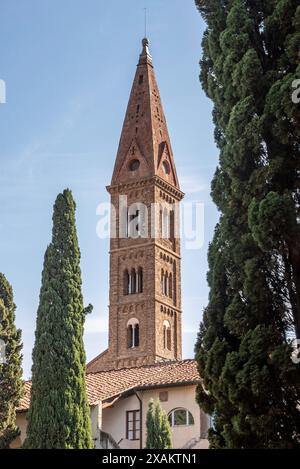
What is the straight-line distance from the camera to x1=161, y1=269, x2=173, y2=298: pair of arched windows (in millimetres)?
66875

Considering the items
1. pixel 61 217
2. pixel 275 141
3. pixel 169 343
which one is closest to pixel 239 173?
pixel 275 141

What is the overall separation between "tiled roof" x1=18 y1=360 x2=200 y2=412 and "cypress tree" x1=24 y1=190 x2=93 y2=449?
268 inches

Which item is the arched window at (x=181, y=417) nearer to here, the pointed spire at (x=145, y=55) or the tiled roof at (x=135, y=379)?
the tiled roof at (x=135, y=379)

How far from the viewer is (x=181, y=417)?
2812cm

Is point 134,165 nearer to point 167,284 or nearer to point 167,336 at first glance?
point 167,284

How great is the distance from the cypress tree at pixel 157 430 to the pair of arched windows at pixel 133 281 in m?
41.3

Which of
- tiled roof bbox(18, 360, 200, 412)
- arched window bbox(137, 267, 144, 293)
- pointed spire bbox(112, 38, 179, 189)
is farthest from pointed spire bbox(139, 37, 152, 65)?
tiled roof bbox(18, 360, 200, 412)

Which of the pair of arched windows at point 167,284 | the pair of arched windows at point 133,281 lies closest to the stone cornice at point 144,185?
the pair of arched windows at point 133,281

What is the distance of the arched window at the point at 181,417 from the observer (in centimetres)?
2794

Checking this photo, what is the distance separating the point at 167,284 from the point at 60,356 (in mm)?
47714

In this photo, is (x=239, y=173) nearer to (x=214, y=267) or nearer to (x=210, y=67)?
(x=214, y=267)

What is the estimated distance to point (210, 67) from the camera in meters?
14.2

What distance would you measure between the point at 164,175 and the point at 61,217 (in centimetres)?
4824

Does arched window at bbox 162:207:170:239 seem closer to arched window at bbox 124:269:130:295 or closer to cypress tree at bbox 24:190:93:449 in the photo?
arched window at bbox 124:269:130:295
